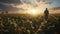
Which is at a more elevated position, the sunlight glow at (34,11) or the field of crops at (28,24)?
the sunlight glow at (34,11)

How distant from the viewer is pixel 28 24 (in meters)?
4.33

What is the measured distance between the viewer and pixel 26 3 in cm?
437

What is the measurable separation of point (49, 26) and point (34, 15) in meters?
0.44

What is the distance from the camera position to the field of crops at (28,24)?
4.26 meters

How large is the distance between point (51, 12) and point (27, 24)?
24.9 inches

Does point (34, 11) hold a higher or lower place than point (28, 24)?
higher

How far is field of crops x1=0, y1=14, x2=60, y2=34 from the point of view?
168 inches

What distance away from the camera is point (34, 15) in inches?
171

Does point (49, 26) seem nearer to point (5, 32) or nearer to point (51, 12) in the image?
point (51, 12)

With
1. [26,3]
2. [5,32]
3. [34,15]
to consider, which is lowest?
[5,32]

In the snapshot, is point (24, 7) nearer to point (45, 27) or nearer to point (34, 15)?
point (34, 15)

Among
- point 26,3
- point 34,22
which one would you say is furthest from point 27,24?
point 26,3

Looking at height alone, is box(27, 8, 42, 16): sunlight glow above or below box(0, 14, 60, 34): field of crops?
above

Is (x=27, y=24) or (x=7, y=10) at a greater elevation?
(x=7, y=10)
